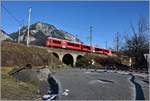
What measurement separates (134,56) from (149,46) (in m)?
5.74

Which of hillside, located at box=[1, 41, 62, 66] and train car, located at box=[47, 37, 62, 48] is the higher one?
train car, located at box=[47, 37, 62, 48]

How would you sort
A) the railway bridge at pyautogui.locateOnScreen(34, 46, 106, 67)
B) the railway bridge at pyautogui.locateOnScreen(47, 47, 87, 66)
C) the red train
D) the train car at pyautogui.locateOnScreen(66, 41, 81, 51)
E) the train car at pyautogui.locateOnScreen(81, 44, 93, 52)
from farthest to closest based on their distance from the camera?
the train car at pyautogui.locateOnScreen(81, 44, 93, 52), the train car at pyautogui.locateOnScreen(66, 41, 81, 51), the railway bridge at pyautogui.locateOnScreen(47, 47, 87, 66), the railway bridge at pyautogui.locateOnScreen(34, 46, 106, 67), the red train

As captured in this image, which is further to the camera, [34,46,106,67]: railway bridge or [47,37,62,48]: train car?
[34,46,106,67]: railway bridge

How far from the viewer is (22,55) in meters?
49.8

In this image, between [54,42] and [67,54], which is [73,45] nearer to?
[67,54]

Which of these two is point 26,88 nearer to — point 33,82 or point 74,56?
point 33,82

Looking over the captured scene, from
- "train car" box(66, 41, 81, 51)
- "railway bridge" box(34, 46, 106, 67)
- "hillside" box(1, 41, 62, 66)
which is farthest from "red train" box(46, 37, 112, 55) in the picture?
"hillside" box(1, 41, 62, 66)

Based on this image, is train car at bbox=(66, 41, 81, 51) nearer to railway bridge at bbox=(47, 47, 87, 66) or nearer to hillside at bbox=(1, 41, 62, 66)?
railway bridge at bbox=(47, 47, 87, 66)

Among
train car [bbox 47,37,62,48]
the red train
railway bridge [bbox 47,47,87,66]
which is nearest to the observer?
train car [bbox 47,37,62,48]

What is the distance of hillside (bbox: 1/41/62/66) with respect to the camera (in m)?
44.2

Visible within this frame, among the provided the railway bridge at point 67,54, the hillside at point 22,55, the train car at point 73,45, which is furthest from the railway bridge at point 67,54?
the hillside at point 22,55

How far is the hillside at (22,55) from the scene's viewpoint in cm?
4421

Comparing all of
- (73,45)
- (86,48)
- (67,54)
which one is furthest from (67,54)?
(86,48)

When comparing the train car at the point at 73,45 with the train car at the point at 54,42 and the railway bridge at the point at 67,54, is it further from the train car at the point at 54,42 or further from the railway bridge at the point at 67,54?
the train car at the point at 54,42
